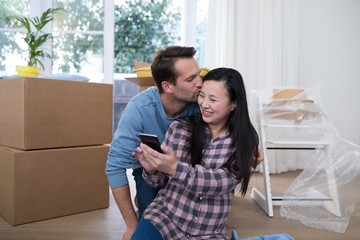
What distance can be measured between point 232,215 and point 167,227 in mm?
672

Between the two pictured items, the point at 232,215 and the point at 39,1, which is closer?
the point at 232,215

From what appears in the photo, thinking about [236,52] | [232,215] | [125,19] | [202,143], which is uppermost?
[125,19]

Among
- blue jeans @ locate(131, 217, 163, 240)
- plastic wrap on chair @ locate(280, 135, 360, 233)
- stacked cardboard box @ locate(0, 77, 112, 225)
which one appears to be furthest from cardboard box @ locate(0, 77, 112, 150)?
plastic wrap on chair @ locate(280, 135, 360, 233)

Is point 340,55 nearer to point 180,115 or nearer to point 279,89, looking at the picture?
point 279,89

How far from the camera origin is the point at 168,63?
44.1 inches

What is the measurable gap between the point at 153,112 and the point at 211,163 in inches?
13.1

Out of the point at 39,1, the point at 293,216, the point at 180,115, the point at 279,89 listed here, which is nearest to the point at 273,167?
the point at 279,89

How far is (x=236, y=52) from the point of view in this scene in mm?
2523

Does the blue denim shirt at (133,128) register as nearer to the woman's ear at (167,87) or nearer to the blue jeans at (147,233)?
the woman's ear at (167,87)

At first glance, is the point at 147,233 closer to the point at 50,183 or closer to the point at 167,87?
the point at 167,87

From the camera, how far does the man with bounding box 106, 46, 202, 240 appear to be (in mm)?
1084

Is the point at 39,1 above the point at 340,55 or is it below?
above

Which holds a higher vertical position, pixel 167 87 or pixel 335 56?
pixel 335 56

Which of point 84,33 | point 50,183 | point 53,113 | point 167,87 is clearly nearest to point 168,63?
point 167,87
